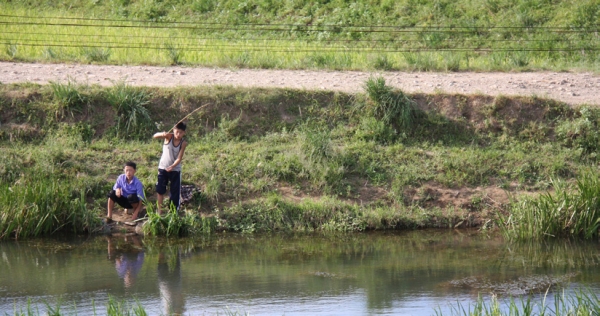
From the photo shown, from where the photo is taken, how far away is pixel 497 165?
1296 centimetres

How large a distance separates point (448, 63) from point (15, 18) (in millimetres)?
9794

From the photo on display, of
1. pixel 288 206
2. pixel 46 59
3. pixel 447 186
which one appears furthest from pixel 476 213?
pixel 46 59

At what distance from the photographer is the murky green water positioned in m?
8.62

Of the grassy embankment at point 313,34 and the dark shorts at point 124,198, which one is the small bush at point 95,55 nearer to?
the grassy embankment at point 313,34

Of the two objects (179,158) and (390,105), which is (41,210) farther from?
(390,105)

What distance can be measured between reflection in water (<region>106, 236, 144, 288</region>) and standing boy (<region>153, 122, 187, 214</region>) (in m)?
0.62

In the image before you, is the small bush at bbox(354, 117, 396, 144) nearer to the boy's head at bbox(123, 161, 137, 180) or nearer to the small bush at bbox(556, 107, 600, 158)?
the small bush at bbox(556, 107, 600, 158)

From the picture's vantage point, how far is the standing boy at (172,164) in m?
11.3

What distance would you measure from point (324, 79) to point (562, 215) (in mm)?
5267

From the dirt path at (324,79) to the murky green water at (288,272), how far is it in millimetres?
3594

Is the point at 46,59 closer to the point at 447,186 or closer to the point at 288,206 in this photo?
the point at 288,206

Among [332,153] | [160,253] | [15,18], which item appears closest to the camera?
[160,253]

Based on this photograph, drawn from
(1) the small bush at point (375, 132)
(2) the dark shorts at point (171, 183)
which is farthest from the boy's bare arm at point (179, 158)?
(1) the small bush at point (375, 132)

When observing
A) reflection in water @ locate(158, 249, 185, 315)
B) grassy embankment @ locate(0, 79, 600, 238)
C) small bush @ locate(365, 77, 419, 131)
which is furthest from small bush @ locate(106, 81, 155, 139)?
small bush @ locate(365, 77, 419, 131)
